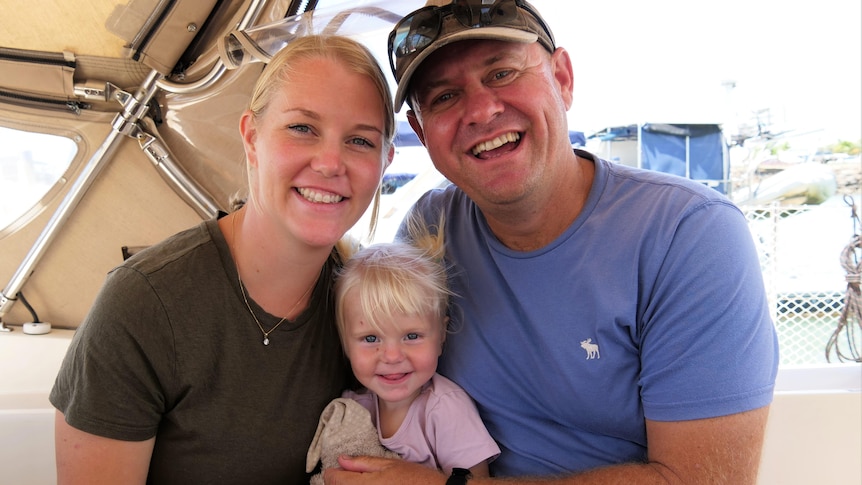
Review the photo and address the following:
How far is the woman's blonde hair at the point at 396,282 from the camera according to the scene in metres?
1.57

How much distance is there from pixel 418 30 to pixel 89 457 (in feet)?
4.24

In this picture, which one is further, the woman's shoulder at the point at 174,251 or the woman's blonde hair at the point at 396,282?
the woman's blonde hair at the point at 396,282

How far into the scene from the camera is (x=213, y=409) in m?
1.39

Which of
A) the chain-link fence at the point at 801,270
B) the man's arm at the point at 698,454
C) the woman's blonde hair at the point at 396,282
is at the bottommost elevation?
the chain-link fence at the point at 801,270

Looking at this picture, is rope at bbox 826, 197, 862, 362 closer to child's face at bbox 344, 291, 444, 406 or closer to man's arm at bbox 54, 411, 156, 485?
child's face at bbox 344, 291, 444, 406

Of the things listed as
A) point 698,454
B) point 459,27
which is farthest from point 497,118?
point 698,454

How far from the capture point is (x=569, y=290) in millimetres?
1458

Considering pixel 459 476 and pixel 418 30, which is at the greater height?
pixel 418 30

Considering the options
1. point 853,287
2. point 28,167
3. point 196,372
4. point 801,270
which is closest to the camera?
point 196,372

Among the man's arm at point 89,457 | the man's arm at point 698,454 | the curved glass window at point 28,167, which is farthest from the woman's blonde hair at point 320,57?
the curved glass window at point 28,167

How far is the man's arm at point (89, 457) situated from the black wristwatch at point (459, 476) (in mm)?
752

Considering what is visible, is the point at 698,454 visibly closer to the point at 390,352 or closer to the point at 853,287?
the point at 390,352

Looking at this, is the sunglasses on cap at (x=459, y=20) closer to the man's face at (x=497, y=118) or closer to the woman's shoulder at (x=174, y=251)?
the man's face at (x=497, y=118)

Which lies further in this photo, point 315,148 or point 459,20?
point 459,20
